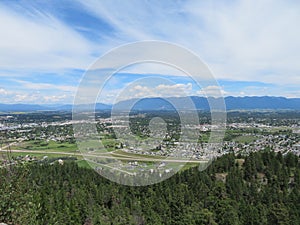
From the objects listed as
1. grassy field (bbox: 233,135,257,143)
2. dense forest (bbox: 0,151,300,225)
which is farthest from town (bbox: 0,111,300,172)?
dense forest (bbox: 0,151,300,225)

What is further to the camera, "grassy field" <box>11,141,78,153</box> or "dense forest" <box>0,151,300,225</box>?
"grassy field" <box>11,141,78,153</box>

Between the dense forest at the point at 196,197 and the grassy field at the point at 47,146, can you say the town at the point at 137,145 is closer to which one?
the grassy field at the point at 47,146

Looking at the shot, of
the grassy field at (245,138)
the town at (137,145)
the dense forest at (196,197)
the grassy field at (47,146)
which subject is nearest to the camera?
the town at (137,145)

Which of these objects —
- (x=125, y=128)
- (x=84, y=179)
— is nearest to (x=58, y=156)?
(x=84, y=179)

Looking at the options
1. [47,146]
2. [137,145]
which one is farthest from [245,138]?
[137,145]

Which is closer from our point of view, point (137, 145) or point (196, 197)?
Result: point (137, 145)

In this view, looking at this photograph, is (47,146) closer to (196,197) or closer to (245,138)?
(196,197)

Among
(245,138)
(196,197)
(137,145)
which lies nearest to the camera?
(137,145)

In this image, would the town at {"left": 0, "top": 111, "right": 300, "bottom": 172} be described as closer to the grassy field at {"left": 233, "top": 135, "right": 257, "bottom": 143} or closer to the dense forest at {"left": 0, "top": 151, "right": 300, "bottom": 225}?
Result: the grassy field at {"left": 233, "top": 135, "right": 257, "bottom": 143}

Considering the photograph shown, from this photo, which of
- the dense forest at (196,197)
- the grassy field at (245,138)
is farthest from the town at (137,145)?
the dense forest at (196,197)

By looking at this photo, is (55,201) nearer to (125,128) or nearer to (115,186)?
(115,186)
